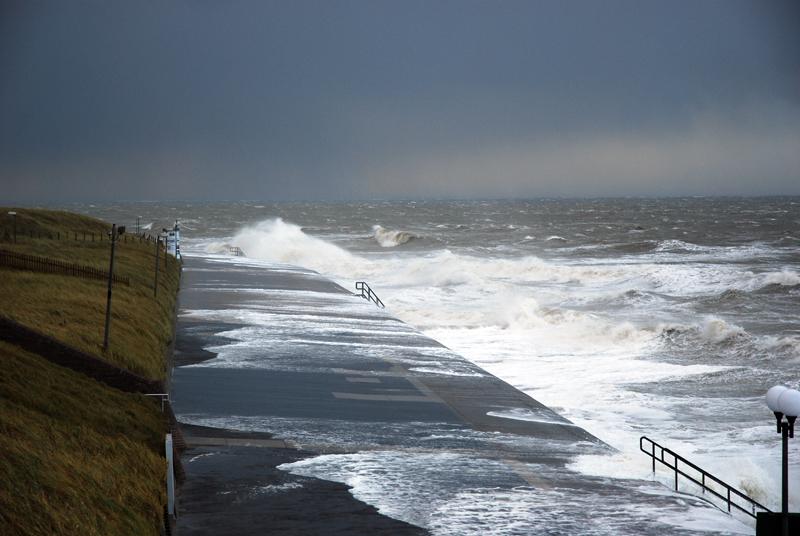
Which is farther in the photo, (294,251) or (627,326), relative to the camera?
(294,251)

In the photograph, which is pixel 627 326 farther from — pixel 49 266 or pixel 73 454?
pixel 73 454

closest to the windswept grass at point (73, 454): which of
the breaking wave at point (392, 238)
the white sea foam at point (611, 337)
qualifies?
the white sea foam at point (611, 337)

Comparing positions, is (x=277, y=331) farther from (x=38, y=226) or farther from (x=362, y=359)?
(x=38, y=226)

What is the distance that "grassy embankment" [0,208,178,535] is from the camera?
40.9 ft

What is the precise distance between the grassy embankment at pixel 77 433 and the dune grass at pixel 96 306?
0.08 meters

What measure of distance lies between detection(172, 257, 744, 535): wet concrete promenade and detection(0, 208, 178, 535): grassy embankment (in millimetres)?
1035

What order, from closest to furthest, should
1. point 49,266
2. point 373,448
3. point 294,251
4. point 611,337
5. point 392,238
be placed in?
point 373,448 → point 49,266 → point 611,337 → point 294,251 → point 392,238

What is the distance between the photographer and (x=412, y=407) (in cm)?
2512

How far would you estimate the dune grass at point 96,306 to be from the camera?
2414 centimetres

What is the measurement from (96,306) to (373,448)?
12761 mm

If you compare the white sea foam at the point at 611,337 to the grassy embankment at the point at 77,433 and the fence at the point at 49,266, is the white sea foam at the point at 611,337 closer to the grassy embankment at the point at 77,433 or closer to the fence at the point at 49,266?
the grassy embankment at the point at 77,433

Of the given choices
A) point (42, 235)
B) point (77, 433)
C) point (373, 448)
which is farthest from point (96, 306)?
point (42, 235)

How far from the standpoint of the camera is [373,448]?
20719mm

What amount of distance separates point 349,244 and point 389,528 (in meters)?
110
